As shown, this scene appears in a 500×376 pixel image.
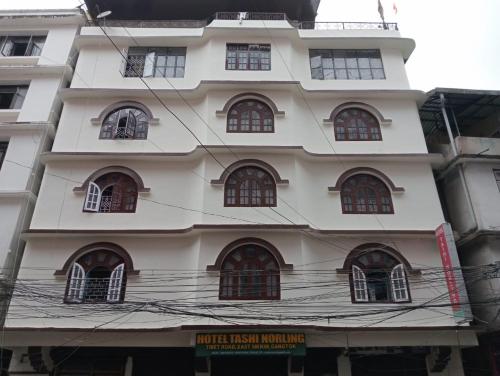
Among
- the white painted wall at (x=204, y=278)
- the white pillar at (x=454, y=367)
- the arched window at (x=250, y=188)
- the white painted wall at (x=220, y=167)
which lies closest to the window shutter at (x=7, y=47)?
the white painted wall at (x=220, y=167)

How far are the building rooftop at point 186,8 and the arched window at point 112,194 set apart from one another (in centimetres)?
932

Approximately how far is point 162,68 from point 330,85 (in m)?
6.58

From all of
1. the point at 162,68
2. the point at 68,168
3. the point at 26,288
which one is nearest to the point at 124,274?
the point at 26,288

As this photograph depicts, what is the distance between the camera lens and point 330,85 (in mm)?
15281

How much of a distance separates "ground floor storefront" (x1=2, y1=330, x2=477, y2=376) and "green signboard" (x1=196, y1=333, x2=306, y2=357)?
1.0 inches

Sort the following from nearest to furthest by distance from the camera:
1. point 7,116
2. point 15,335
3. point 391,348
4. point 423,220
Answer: point 15,335, point 391,348, point 423,220, point 7,116

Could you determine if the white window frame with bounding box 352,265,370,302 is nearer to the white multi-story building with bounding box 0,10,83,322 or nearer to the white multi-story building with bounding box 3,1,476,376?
the white multi-story building with bounding box 3,1,476,376

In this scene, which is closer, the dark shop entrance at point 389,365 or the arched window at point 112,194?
the dark shop entrance at point 389,365

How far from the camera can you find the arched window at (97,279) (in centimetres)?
1174

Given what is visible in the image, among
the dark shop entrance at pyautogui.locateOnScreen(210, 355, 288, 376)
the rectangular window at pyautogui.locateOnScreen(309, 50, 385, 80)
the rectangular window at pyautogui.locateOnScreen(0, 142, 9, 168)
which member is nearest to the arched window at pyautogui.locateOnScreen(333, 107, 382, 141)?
the rectangular window at pyautogui.locateOnScreen(309, 50, 385, 80)

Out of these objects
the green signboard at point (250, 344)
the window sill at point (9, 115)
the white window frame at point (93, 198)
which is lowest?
the green signboard at point (250, 344)

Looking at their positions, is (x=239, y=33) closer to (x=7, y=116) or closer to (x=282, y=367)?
(x=7, y=116)

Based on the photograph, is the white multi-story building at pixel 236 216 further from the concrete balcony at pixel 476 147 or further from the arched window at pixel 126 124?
the concrete balcony at pixel 476 147

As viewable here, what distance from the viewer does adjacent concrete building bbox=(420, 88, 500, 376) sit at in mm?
12047
